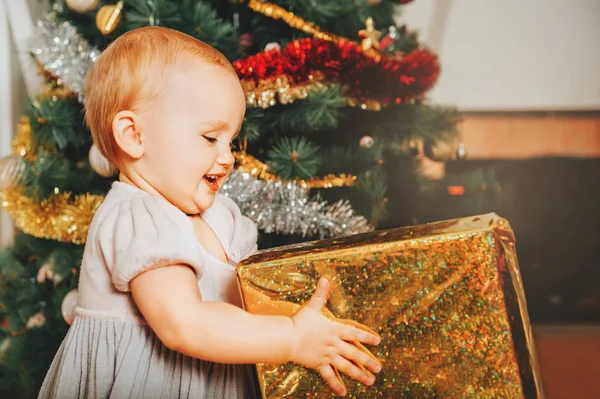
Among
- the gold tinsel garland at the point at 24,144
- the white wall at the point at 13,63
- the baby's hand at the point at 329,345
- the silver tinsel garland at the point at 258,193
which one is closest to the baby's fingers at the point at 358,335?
the baby's hand at the point at 329,345

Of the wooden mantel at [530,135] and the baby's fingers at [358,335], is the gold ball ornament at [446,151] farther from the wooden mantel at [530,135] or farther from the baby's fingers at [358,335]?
the baby's fingers at [358,335]

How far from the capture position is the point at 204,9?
0.84 metres

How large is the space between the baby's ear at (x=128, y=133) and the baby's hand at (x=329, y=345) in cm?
25

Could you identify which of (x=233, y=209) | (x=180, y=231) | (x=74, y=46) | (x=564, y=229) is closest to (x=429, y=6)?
(x=564, y=229)

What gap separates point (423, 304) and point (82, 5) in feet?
2.61

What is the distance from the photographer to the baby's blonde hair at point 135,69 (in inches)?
20.5

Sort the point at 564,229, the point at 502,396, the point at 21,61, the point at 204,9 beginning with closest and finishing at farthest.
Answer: the point at 502,396
the point at 204,9
the point at 21,61
the point at 564,229

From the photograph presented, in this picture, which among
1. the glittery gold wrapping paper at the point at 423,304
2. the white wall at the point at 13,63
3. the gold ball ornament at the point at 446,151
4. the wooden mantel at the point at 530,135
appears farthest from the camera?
the wooden mantel at the point at 530,135

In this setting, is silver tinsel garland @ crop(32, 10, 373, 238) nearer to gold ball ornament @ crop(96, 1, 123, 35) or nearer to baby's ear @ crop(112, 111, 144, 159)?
gold ball ornament @ crop(96, 1, 123, 35)

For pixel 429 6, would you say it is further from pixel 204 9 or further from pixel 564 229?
pixel 204 9

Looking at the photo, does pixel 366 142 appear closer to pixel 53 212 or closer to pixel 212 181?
pixel 212 181

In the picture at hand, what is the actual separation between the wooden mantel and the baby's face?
137 cm

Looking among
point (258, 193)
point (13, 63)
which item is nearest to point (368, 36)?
point (258, 193)

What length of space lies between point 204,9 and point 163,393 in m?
0.62
